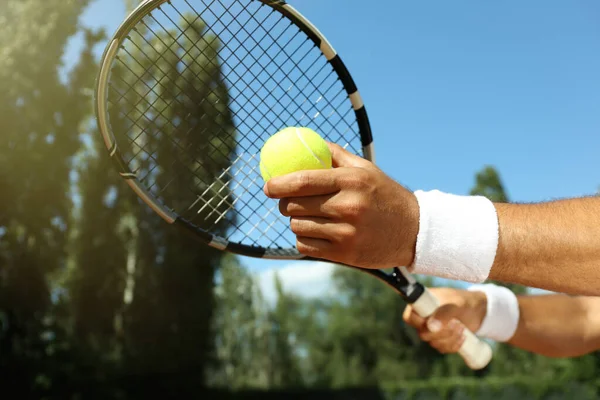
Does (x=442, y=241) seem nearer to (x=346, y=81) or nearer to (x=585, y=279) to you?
(x=585, y=279)

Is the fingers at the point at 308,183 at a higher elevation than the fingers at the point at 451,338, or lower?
higher

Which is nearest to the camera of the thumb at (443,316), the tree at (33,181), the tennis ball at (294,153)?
the tennis ball at (294,153)

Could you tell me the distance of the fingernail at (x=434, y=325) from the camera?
228 centimetres

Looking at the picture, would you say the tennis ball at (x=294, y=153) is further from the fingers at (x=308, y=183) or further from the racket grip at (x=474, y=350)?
the racket grip at (x=474, y=350)

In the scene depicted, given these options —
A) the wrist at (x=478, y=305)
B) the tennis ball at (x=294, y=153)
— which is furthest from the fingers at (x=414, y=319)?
the tennis ball at (x=294, y=153)

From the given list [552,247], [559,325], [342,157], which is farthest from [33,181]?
[552,247]

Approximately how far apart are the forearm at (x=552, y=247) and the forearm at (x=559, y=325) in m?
1.19

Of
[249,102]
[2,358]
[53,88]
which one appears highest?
[53,88]

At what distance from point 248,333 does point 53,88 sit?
16.4 m

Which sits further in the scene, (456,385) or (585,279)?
(456,385)

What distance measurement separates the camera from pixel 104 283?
1255cm

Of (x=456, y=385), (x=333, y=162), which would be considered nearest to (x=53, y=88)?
(x=333, y=162)

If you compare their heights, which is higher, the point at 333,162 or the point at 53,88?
the point at 53,88

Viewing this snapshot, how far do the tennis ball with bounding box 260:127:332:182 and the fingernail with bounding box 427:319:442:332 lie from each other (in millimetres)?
1103
